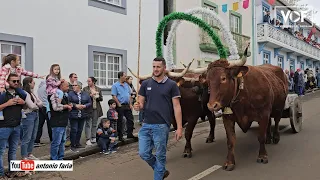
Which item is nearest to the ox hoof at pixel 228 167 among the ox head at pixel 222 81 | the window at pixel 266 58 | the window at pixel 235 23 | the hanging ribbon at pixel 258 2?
the ox head at pixel 222 81

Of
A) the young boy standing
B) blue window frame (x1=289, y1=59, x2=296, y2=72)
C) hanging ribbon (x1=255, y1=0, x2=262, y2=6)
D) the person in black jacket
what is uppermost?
hanging ribbon (x1=255, y1=0, x2=262, y2=6)

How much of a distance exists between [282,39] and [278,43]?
132 cm

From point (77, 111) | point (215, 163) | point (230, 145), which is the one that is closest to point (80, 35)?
point (77, 111)

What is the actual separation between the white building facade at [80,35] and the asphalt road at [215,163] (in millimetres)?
3782

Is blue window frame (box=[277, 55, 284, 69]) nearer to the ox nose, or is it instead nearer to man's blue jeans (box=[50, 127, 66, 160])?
the ox nose

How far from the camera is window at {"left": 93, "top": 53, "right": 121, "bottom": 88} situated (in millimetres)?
11394

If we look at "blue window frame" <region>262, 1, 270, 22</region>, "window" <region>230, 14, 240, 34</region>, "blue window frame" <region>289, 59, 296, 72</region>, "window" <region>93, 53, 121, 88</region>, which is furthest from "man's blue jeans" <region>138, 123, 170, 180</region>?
"blue window frame" <region>289, 59, 296, 72</region>

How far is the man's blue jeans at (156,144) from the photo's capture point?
4355 mm

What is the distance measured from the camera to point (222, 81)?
201 inches

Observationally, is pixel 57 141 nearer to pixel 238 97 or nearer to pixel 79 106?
pixel 79 106

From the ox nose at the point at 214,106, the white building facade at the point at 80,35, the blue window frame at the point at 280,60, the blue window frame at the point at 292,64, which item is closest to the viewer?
the ox nose at the point at 214,106

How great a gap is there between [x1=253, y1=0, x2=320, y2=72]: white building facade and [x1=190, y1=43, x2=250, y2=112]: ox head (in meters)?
17.2

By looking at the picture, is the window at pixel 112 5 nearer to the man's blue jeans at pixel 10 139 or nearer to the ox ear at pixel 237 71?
the man's blue jeans at pixel 10 139

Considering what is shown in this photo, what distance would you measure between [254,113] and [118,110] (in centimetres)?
369
